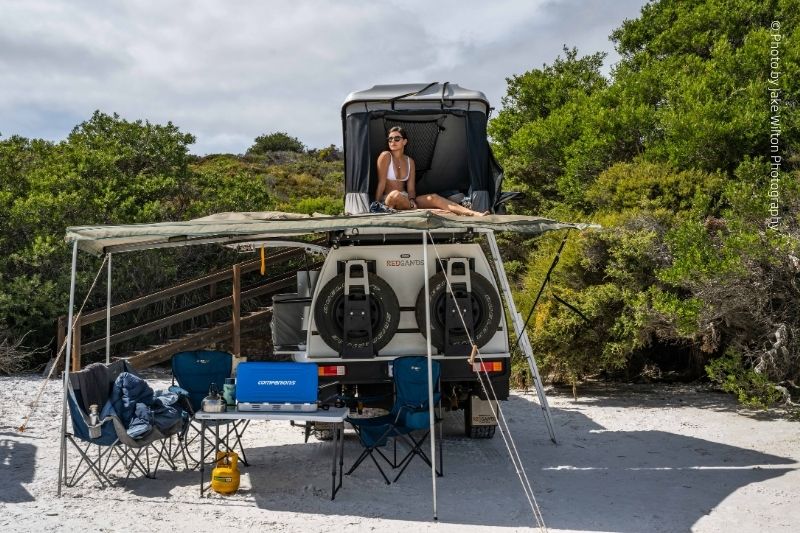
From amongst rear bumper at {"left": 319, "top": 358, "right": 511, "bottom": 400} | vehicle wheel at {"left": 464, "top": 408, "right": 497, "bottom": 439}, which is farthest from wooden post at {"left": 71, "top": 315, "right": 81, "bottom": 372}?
vehicle wheel at {"left": 464, "top": 408, "right": 497, "bottom": 439}

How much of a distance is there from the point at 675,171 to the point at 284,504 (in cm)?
852

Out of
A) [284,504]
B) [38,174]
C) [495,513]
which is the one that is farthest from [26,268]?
[495,513]

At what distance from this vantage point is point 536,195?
608 inches

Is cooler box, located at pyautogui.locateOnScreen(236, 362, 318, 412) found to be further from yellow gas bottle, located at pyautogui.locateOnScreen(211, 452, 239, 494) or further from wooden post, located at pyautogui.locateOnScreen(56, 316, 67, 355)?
wooden post, located at pyautogui.locateOnScreen(56, 316, 67, 355)

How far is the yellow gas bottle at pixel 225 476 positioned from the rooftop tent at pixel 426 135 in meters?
3.31

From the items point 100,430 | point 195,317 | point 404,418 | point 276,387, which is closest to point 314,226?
point 276,387

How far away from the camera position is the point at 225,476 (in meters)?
5.78

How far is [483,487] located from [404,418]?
0.83m

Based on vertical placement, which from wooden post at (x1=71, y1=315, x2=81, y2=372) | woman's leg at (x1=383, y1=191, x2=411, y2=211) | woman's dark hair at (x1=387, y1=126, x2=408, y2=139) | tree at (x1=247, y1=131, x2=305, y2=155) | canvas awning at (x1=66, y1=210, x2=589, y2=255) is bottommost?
wooden post at (x1=71, y1=315, x2=81, y2=372)

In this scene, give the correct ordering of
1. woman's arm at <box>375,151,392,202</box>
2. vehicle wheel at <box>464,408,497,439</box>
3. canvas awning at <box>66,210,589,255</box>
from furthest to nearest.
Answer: woman's arm at <box>375,151,392,202</box> → vehicle wheel at <box>464,408,497,439</box> → canvas awning at <box>66,210,589,255</box>

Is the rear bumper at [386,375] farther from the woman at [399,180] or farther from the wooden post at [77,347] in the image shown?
the wooden post at [77,347]

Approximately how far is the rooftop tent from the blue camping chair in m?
2.26

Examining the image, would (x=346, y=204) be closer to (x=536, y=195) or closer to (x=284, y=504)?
(x=284, y=504)

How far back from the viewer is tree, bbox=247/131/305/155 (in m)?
41.9
